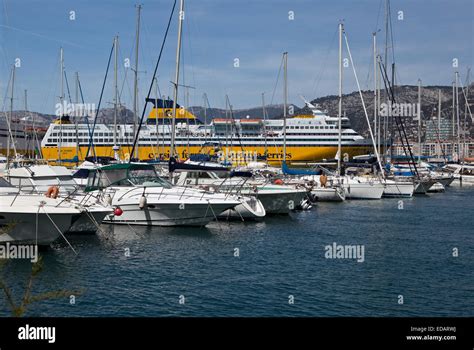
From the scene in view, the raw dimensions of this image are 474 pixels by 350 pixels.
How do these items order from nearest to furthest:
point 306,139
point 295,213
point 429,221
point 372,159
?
point 429,221 < point 295,213 < point 372,159 < point 306,139

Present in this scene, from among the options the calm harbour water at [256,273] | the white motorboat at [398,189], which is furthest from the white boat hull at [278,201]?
the white motorboat at [398,189]

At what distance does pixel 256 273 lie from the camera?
55.8ft

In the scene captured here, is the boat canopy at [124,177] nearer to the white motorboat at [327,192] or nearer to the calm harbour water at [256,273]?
the calm harbour water at [256,273]

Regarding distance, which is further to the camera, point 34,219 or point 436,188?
point 436,188

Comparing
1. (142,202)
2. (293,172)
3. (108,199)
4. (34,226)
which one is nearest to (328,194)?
(293,172)

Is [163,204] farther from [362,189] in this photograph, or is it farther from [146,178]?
[362,189]

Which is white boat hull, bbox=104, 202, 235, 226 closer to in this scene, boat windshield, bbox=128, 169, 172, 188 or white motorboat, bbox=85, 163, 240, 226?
white motorboat, bbox=85, 163, 240, 226

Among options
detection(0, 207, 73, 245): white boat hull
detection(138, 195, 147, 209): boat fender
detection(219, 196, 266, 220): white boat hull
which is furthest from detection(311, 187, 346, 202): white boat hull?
detection(0, 207, 73, 245): white boat hull
